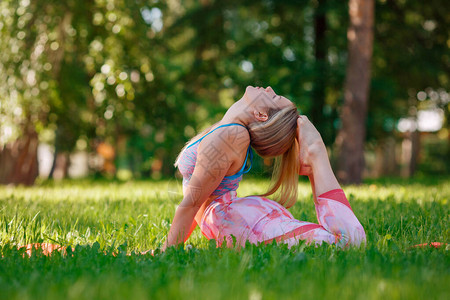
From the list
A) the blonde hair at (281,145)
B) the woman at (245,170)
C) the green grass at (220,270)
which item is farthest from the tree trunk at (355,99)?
the woman at (245,170)

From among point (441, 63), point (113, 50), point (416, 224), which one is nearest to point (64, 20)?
point (113, 50)

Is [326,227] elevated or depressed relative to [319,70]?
depressed

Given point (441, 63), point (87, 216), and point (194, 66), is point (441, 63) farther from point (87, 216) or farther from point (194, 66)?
point (87, 216)

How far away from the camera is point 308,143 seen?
312 centimetres

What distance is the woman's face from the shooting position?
309 centimetres

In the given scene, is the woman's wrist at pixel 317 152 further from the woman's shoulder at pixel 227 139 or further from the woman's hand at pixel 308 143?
the woman's shoulder at pixel 227 139

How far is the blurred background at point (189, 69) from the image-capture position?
7836mm

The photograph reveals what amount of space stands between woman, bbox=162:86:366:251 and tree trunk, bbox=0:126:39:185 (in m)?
6.60

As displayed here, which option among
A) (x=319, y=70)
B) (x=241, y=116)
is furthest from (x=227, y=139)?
(x=319, y=70)

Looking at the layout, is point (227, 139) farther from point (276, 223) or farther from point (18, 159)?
point (18, 159)

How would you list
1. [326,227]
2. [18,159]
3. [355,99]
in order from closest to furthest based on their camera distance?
[326,227] < [18,159] < [355,99]

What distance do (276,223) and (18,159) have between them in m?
7.33

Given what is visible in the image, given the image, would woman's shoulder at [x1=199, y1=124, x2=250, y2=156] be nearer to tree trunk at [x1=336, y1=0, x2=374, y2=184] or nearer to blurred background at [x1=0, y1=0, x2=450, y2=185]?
blurred background at [x1=0, y1=0, x2=450, y2=185]

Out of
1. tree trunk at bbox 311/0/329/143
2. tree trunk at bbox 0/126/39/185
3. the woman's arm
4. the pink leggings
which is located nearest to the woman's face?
the woman's arm
